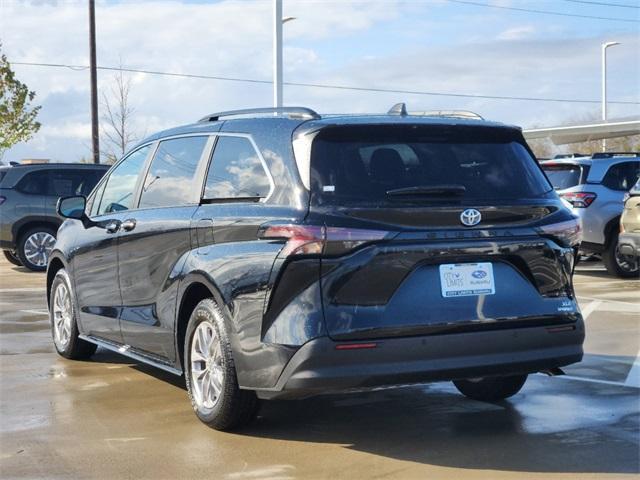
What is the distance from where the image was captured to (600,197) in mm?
15156

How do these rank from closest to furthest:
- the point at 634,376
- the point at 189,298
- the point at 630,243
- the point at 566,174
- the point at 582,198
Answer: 1. the point at 189,298
2. the point at 634,376
3. the point at 630,243
4. the point at 582,198
5. the point at 566,174

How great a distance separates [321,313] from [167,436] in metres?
1.39

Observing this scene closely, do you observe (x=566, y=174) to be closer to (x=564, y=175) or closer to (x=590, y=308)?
(x=564, y=175)

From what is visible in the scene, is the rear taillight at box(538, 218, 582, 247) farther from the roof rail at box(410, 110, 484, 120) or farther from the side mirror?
the side mirror

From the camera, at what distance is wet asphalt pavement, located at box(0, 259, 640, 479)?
5137mm

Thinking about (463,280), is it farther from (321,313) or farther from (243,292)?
(243,292)

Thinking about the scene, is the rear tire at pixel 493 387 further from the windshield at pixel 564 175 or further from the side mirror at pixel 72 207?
the windshield at pixel 564 175

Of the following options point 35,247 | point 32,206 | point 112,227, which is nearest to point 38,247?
point 35,247

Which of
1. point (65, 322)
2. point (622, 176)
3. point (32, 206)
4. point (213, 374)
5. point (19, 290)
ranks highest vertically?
point (622, 176)

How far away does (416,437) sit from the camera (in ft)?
18.8

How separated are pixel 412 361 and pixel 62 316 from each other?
14.3 ft

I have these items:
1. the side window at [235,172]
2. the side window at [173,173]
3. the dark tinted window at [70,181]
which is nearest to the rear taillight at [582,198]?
the dark tinted window at [70,181]

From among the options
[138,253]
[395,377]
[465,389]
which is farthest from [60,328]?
[395,377]

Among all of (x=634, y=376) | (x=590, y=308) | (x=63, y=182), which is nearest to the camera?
(x=634, y=376)
